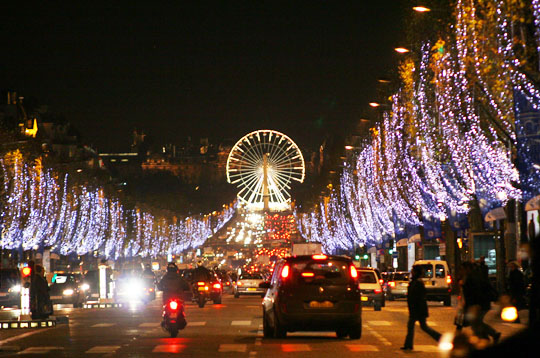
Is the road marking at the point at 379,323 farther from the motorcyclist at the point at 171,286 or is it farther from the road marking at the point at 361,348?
the road marking at the point at 361,348

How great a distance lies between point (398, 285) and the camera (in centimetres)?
5656

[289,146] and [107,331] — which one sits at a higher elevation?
[289,146]

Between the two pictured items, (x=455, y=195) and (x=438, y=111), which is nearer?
(x=438, y=111)

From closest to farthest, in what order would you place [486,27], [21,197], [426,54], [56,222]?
1. [486,27]
2. [426,54]
3. [21,197]
4. [56,222]

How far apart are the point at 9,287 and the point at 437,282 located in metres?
19.3

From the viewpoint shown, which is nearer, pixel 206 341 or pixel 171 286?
pixel 206 341

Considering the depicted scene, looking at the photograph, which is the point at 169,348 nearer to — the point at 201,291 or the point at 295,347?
the point at 295,347

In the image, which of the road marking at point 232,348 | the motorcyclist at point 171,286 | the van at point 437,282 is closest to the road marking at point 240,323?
the motorcyclist at point 171,286

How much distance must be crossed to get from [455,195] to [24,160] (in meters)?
32.0

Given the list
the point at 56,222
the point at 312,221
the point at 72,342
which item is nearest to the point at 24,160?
the point at 56,222

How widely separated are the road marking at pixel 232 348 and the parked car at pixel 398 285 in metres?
Answer: 34.3

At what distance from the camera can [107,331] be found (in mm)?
29047

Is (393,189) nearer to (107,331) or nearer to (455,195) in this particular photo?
(455,195)

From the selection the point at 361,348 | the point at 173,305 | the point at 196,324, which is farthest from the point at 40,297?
the point at 361,348
